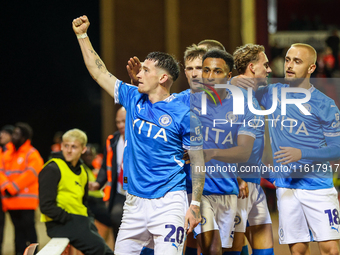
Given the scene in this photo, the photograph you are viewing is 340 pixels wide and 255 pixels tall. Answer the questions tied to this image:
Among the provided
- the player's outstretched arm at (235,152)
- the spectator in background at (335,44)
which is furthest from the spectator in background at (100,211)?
the spectator in background at (335,44)

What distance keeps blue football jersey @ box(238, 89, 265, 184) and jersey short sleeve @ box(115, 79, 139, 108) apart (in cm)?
93

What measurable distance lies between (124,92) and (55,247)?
154 cm

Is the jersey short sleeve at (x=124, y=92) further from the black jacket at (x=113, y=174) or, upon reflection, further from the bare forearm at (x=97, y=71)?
the black jacket at (x=113, y=174)

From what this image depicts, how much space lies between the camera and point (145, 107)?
3.05 metres

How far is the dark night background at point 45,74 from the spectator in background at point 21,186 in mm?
6611

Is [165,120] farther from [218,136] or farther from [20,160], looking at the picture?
[20,160]

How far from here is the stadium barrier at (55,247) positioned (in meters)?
3.50

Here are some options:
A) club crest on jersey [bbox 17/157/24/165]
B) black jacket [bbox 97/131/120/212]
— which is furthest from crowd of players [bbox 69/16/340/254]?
club crest on jersey [bbox 17/157/24/165]

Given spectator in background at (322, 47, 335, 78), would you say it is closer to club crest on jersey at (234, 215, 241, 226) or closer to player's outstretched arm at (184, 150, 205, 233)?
club crest on jersey at (234, 215, 241, 226)

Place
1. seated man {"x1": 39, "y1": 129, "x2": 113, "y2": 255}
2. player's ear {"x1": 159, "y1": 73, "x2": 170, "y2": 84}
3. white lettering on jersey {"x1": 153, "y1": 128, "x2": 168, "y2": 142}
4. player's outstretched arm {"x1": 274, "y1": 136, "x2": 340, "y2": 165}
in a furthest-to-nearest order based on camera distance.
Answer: seated man {"x1": 39, "y1": 129, "x2": 113, "y2": 255} → player's outstretched arm {"x1": 274, "y1": 136, "x2": 340, "y2": 165} → player's ear {"x1": 159, "y1": 73, "x2": 170, "y2": 84} → white lettering on jersey {"x1": 153, "y1": 128, "x2": 168, "y2": 142}

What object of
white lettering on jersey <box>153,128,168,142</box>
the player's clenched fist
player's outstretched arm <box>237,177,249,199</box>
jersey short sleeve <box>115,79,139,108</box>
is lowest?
player's outstretched arm <box>237,177,249,199</box>

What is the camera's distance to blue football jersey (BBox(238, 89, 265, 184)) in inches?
137

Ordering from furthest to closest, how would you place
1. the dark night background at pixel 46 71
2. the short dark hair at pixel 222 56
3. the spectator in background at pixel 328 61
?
the dark night background at pixel 46 71
the spectator in background at pixel 328 61
the short dark hair at pixel 222 56

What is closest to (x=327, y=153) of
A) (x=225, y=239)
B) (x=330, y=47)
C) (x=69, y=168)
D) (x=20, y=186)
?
(x=225, y=239)
